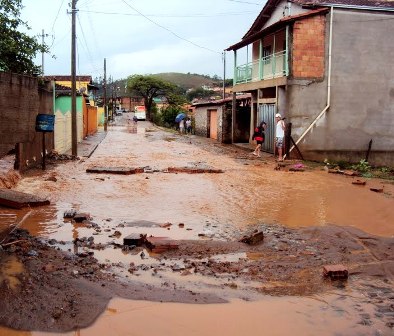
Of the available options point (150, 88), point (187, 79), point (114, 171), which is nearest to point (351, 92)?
point (114, 171)

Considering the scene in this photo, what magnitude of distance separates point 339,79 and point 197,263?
15.1 m

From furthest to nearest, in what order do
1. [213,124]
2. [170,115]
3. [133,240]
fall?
[170,115] < [213,124] < [133,240]

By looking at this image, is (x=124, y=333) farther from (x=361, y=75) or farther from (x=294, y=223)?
(x=361, y=75)

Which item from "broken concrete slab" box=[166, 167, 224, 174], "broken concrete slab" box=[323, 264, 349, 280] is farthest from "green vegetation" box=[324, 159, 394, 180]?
"broken concrete slab" box=[323, 264, 349, 280]

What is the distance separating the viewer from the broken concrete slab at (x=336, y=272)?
18.6ft

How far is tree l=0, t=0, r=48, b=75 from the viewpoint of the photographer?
18094 mm

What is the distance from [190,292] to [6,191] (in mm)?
5374

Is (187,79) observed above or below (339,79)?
above

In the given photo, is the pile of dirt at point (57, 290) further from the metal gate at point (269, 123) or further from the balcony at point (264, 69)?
the metal gate at point (269, 123)

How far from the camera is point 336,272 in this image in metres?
5.68

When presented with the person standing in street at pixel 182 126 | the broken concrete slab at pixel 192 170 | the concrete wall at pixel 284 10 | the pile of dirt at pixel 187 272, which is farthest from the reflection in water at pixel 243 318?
the person standing in street at pixel 182 126

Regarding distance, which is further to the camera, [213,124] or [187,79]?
[187,79]

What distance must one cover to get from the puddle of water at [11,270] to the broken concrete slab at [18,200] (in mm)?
3545

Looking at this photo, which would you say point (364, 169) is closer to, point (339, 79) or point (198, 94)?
point (339, 79)
